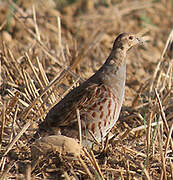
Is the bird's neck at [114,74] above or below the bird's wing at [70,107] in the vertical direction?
above

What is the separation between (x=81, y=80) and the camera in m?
4.67

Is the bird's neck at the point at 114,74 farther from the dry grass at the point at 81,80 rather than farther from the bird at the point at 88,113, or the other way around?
the dry grass at the point at 81,80

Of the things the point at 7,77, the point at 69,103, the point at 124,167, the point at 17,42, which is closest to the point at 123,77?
the point at 69,103

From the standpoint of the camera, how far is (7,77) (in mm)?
4914

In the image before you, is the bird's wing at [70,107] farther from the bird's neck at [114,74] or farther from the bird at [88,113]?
the bird's neck at [114,74]

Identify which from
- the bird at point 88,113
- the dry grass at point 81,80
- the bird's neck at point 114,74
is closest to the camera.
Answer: the dry grass at point 81,80

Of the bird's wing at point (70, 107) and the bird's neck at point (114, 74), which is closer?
the bird's wing at point (70, 107)

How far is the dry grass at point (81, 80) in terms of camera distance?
348 centimetres

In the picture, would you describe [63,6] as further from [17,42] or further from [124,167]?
[124,167]

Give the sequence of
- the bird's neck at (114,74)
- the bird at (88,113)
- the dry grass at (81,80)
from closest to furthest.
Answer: the dry grass at (81,80)
the bird at (88,113)
the bird's neck at (114,74)

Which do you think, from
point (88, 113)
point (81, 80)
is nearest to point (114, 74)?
point (88, 113)

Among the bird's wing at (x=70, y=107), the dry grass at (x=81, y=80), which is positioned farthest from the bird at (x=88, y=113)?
the dry grass at (x=81, y=80)

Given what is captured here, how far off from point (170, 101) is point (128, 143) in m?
1.00

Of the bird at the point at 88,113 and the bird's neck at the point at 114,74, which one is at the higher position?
the bird's neck at the point at 114,74
